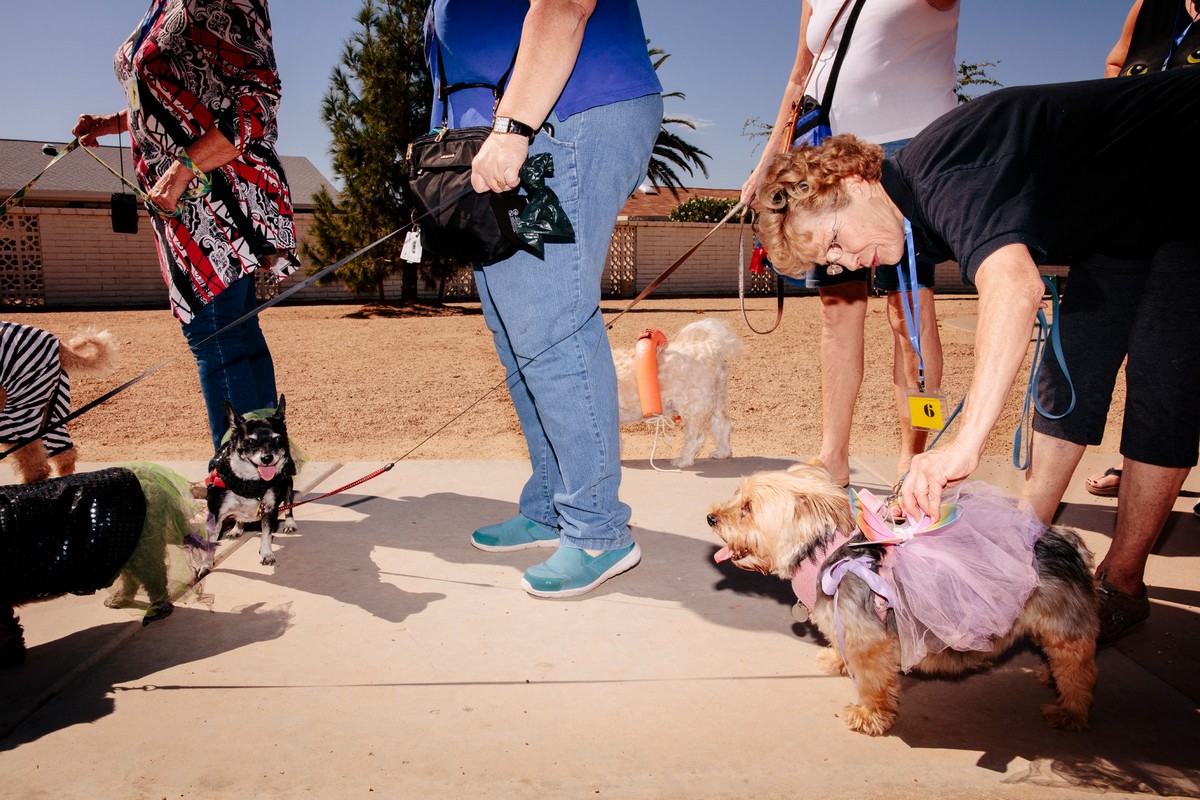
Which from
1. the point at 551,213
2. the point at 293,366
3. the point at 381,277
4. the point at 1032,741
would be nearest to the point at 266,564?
the point at 551,213

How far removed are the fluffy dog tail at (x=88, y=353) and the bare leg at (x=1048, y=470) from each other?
433 centimetres

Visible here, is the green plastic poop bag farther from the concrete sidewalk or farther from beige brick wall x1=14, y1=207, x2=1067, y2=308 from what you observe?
beige brick wall x1=14, y1=207, x2=1067, y2=308

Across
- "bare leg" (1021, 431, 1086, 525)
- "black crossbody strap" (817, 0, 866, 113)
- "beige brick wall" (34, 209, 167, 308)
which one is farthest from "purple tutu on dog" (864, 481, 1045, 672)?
"beige brick wall" (34, 209, 167, 308)

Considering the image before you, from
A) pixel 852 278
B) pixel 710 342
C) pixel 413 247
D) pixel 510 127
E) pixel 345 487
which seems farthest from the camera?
pixel 710 342

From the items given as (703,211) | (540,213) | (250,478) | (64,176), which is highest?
(64,176)

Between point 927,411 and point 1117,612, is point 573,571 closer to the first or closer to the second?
point 927,411

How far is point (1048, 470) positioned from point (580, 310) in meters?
1.76

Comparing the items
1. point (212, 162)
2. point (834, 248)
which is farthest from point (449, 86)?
point (834, 248)

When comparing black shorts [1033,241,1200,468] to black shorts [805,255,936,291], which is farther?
black shorts [805,255,936,291]

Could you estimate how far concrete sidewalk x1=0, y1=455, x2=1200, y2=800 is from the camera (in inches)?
76.2

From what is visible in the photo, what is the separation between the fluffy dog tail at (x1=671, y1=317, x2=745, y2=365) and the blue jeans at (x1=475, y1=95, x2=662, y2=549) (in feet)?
Result: 7.89

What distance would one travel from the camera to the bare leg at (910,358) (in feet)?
11.6

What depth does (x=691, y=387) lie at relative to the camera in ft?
17.2

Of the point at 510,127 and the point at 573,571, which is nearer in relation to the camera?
the point at 510,127
